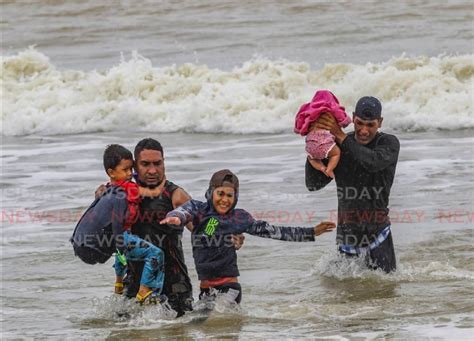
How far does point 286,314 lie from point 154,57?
17.3 meters

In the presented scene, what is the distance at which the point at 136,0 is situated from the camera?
2902cm

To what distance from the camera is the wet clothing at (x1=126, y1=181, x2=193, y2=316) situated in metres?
6.48

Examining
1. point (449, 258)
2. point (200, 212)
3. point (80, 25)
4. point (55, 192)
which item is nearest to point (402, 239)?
point (449, 258)

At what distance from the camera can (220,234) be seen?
6.57m

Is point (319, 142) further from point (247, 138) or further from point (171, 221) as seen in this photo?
point (247, 138)

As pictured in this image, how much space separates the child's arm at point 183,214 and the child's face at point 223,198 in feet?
0.33

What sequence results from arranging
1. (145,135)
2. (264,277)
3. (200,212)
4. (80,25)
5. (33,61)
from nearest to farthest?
(200,212)
(264,277)
(145,135)
(33,61)
(80,25)

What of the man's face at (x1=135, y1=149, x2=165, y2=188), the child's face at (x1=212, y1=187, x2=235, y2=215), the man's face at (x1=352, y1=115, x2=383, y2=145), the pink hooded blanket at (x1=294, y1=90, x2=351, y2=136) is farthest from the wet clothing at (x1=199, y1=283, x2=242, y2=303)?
the man's face at (x1=352, y1=115, x2=383, y2=145)

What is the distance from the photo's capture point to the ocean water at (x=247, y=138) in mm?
7195

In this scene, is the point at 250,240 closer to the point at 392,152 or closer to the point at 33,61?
the point at 392,152

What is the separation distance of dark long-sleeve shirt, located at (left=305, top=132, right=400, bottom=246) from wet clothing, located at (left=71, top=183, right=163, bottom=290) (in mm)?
1387

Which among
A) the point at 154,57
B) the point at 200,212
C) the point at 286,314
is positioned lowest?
the point at 286,314

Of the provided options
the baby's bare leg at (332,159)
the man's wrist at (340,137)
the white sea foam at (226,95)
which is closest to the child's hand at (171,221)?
the baby's bare leg at (332,159)

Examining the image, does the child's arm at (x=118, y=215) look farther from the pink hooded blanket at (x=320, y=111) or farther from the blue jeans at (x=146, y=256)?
the pink hooded blanket at (x=320, y=111)
